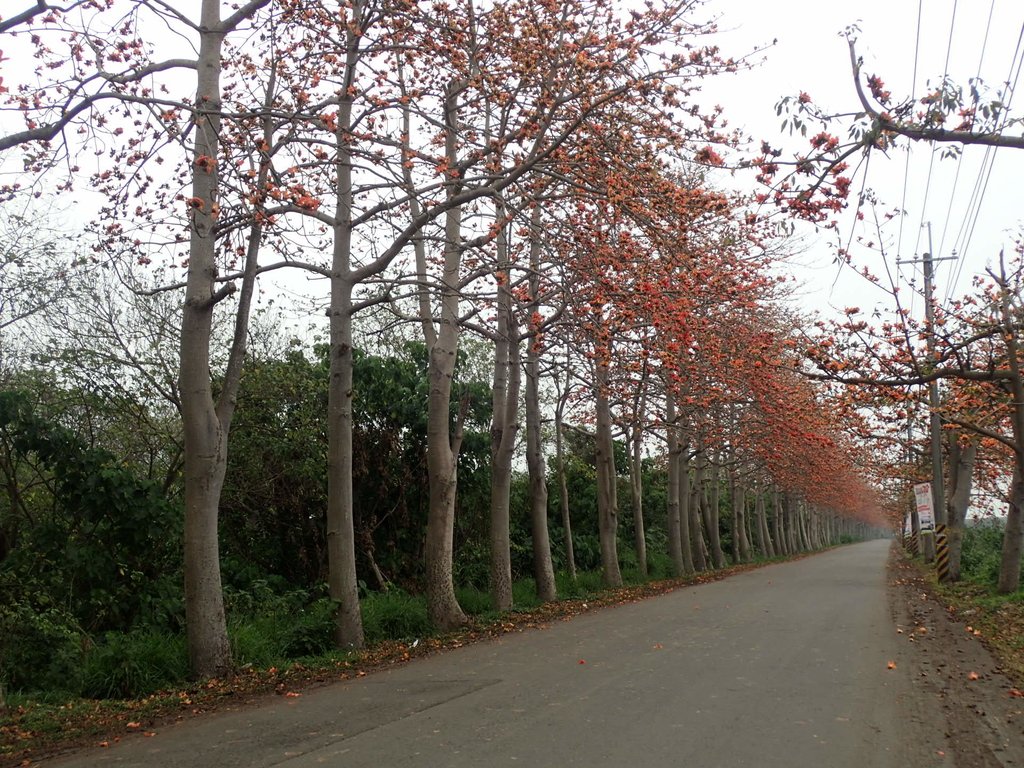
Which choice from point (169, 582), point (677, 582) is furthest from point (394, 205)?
point (677, 582)

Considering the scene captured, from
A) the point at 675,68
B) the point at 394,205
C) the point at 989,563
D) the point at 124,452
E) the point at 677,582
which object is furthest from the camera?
the point at 677,582

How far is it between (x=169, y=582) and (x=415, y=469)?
6630mm

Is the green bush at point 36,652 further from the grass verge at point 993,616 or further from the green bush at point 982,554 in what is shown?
the green bush at point 982,554

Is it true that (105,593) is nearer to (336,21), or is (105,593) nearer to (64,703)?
(64,703)

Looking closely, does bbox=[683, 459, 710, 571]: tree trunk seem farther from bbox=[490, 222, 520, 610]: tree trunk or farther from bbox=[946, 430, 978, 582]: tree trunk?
bbox=[490, 222, 520, 610]: tree trunk

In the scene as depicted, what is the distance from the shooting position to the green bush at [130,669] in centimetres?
955

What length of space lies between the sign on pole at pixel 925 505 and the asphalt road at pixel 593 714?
61.0 feet

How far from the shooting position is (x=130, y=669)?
9.63 m

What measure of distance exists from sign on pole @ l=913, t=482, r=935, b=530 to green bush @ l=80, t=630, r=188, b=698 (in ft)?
82.7

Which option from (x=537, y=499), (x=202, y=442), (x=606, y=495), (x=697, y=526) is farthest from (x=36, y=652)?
(x=697, y=526)

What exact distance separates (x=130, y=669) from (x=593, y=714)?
5270mm

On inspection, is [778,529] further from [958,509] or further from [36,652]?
[36,652]

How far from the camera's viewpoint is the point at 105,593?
Result: 11758mm

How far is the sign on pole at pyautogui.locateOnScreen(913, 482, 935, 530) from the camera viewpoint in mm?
29141
